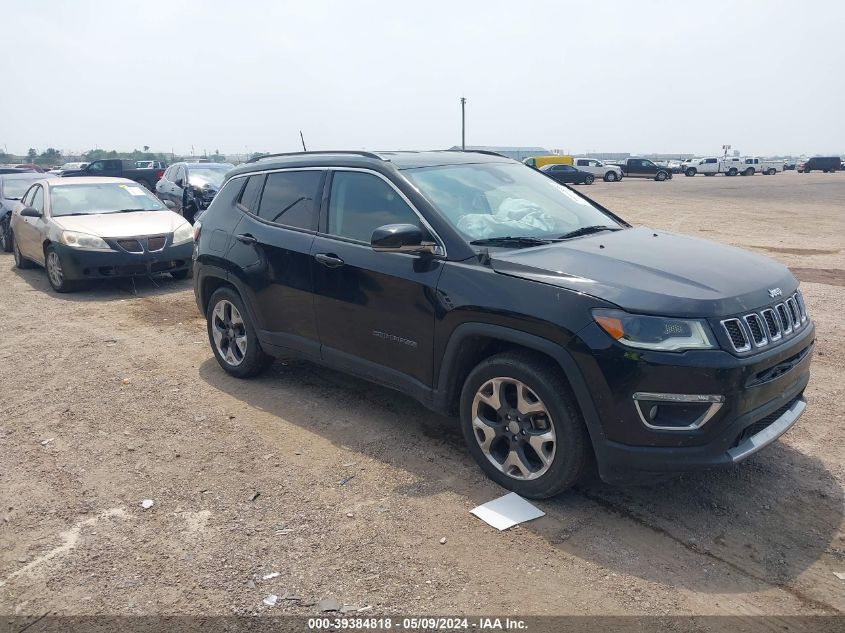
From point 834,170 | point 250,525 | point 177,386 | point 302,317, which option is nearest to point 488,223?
point 302,317

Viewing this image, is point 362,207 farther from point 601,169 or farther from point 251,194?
point 601,169

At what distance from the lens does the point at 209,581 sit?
3223mm

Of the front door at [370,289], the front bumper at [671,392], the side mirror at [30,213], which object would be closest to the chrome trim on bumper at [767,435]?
the front bumper at [671,392]

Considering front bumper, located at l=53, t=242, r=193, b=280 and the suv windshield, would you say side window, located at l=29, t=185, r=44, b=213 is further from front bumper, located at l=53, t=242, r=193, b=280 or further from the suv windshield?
the suv windshield

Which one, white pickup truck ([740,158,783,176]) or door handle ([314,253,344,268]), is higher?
door handle ([314,253,344,268])

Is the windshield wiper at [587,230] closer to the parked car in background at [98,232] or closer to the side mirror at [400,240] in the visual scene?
the side mirror at [400,240]

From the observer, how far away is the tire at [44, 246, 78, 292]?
9465 mm

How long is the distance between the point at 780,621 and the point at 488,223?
2576mm

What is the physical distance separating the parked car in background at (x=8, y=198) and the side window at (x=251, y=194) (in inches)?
387

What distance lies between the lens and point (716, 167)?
5719cm

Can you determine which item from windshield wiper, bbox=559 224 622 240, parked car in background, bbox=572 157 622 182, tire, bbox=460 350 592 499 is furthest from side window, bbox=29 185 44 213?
parked car in background, bbox=572 157 622 182

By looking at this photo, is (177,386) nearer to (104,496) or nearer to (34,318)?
(104,496)

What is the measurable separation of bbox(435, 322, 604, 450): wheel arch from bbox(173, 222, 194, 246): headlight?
6.81 m

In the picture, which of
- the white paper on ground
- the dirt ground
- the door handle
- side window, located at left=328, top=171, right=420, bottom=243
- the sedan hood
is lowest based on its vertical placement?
the dirt ground
